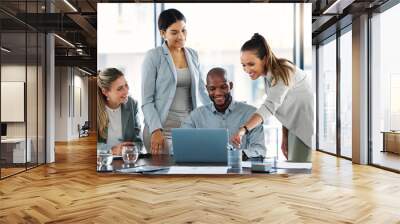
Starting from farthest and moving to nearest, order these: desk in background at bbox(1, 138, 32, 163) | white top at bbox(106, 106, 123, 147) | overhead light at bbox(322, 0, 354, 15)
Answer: overhead light at bbox(322, 0, 354, 15) < white top at bbox(106, 106, 123, 147) < desk in background at bbox(1, 138, 32, 163)

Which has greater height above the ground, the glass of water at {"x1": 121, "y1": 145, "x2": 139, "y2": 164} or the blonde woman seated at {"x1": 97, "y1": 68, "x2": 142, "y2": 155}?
the blonde woman seated at {"x1": 97, "y1": 68, "x2": 142, "y2": 155}

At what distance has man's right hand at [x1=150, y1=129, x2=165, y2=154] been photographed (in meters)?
6.23

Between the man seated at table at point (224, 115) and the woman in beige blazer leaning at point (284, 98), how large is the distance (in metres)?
0.11

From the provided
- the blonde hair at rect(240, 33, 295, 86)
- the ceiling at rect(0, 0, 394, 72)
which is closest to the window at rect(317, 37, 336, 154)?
the ceiling at rect(0, 0, 394, 72)

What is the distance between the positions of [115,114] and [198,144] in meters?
1.55

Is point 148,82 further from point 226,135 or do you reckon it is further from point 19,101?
point 19,101

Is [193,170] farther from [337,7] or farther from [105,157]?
[337,7]

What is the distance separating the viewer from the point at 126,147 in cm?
636

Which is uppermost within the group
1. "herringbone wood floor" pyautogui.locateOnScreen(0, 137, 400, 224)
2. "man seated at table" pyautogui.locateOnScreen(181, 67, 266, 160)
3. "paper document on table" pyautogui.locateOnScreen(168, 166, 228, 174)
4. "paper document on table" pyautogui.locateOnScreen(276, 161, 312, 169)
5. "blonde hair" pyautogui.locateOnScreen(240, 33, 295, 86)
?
"blonde hair" pyautogui.locateOnScreen(240, 33, 295, 86)

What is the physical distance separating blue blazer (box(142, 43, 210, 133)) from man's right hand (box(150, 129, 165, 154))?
8cm

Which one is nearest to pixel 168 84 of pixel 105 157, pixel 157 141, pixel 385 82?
pixel 157 141

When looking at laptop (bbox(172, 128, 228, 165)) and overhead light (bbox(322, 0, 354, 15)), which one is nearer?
laptop (bbox(172, 128, 228, 165))

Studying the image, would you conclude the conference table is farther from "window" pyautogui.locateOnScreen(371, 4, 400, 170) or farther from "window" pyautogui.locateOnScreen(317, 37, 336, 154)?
"window" pyautogui.locateOnScreen(317, 37, 336, 154)

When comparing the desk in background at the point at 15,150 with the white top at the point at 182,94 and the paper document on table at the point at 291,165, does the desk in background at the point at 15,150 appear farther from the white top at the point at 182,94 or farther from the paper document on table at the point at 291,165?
the paper document on table at the point at 291,165
